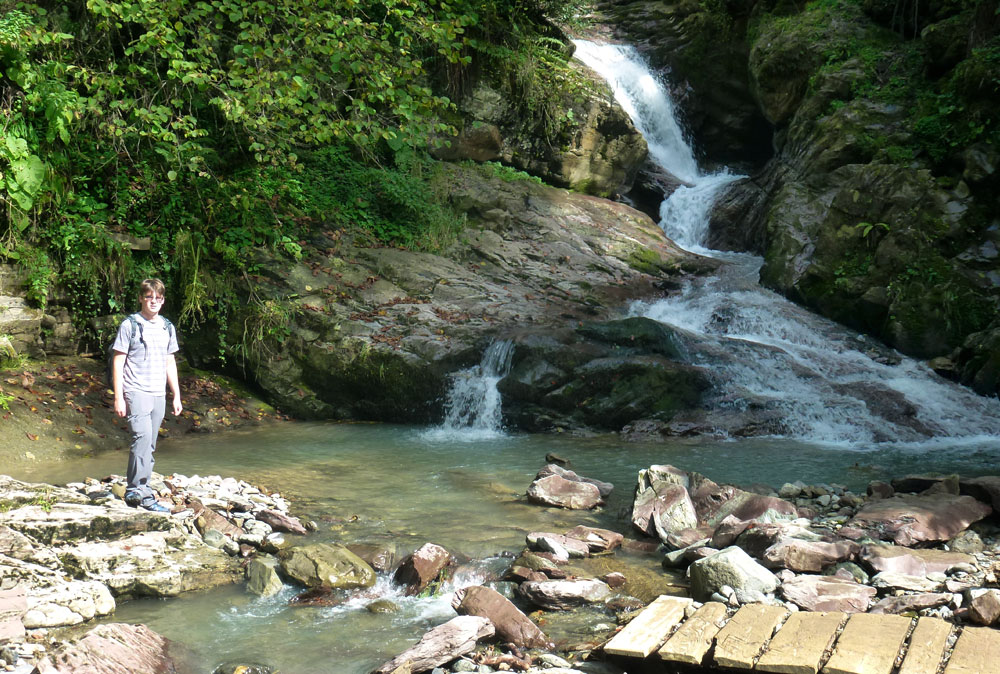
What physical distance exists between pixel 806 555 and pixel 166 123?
9.94 metres

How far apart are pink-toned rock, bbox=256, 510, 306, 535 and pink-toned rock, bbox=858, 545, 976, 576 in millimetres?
4027

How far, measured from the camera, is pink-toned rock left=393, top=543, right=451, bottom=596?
15.9 feet

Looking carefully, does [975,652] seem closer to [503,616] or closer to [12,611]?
[503,616]

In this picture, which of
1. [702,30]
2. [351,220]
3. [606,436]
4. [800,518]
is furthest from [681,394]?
[702,30]

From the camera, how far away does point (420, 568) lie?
4.87 metres

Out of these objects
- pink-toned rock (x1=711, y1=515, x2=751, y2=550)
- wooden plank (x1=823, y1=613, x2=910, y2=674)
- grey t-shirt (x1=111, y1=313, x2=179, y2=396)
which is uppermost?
grey t-shirt (x1=111, y1=313, x2=179, y2=396)

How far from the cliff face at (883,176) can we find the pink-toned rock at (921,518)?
5905mm

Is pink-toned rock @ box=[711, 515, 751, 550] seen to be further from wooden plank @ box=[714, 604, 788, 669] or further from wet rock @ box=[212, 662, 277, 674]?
wet rock @ box=[212, 662, 277, 674]

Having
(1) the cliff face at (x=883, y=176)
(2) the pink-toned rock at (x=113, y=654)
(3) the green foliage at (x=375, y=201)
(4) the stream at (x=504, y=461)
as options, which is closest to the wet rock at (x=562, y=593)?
(4) the stream at (x=504, y=461)

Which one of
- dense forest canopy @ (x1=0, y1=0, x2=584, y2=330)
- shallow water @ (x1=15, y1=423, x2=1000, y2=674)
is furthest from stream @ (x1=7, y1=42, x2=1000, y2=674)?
dense forest canopy @ (x1=0, y1=0, x2=584, y2=330)

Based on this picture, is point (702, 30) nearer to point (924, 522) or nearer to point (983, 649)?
point (924, 522)

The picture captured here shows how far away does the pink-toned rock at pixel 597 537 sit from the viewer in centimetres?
545

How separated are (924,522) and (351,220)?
10.1m

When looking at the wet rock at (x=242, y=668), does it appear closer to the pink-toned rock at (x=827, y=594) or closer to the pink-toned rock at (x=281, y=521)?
the pink-toned rock at (x=281, y=521)
